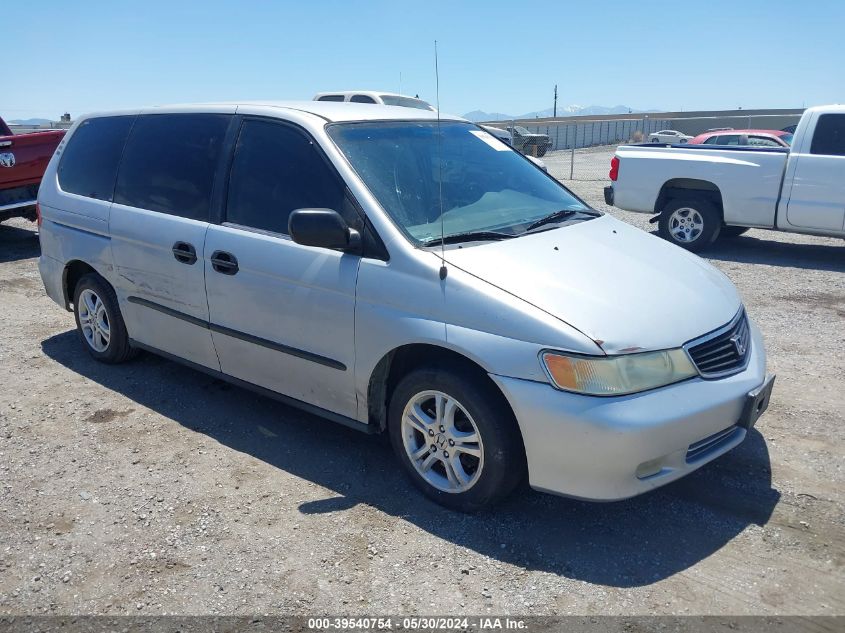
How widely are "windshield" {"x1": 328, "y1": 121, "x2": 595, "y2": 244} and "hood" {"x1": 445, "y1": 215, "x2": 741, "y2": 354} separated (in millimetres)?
267

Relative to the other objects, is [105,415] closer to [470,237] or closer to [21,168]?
[470,237]

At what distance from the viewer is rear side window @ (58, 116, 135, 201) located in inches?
199

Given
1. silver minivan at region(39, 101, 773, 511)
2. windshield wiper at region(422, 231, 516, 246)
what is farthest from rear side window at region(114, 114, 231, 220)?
windshield wiper at region(422, 231, 516, 246)

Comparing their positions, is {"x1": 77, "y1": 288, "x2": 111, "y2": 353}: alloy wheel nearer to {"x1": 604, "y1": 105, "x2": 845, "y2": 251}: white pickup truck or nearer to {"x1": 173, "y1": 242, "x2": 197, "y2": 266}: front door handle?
{"x1": 173, "y1": 242, "x2": 197, "y2": 266}: front door handle

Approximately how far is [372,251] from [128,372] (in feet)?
9.12

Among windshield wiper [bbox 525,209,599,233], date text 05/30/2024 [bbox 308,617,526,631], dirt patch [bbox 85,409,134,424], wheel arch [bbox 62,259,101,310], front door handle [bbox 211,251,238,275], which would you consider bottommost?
date text 05/30/2024 [bbox 308,617,526,631]

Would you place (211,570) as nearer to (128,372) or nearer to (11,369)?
(128,372)

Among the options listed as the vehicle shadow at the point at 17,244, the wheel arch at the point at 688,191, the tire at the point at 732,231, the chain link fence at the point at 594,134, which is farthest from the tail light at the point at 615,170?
the chain link fence at the point at 594,134

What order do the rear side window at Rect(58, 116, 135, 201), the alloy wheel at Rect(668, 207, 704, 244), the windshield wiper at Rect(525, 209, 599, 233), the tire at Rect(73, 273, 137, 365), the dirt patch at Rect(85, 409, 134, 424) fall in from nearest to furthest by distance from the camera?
the windshield wiper at Rect(525, 209, 599, 233)
the dirt patch at Rect(85, 409, 134, 424)
the rear side window at Rect(58, 116, 135, 201)
the tire at Rect(73, 273, 137, 365)
the alloy wheel at Rect(668, 207, 704, 244)

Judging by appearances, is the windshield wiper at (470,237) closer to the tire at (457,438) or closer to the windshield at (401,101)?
the tire at (457,438)

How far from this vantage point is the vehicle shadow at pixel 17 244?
9953mm

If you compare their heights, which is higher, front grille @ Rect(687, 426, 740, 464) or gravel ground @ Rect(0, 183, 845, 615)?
front grille @ Rect(687, 426, 740, 464)

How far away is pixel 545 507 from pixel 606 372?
928mm

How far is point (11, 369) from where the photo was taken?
219 inches
